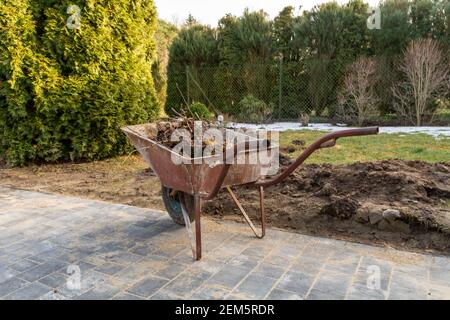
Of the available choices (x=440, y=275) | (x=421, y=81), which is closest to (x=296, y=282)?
(x=440, y=275)

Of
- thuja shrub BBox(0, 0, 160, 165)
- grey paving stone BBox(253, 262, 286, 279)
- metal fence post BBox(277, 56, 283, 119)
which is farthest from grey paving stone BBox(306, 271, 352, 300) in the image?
metal fence post BBox(277, 56, 283, 119)

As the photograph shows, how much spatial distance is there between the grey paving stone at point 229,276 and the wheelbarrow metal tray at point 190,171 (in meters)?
0.58

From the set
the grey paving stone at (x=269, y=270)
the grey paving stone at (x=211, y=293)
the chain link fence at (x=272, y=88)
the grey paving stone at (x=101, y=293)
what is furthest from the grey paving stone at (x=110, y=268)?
the chain link fence at (x=272, y=88)

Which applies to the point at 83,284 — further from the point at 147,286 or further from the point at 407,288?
the point at 407,288

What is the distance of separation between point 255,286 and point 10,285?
159 cm

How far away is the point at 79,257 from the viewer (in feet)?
9.13

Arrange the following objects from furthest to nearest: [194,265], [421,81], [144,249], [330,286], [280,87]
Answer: [280,87] → [421,81] → [144,249] → [194,265] → [330,286]

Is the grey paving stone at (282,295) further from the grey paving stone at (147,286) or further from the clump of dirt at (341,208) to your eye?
the clump of dirt at (341,208)

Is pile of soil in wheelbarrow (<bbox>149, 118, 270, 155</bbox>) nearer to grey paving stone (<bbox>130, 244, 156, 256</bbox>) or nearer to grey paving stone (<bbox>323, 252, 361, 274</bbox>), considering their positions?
grey paving stone (<bbox>130, 244, 156, 256</bbox>)

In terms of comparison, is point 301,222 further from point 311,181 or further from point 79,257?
point 79,257

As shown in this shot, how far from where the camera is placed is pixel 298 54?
11.6 metres

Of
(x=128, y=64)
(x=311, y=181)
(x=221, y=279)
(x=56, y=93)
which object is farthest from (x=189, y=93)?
(x=221, y=279)

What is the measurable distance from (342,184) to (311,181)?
343 millimetres
